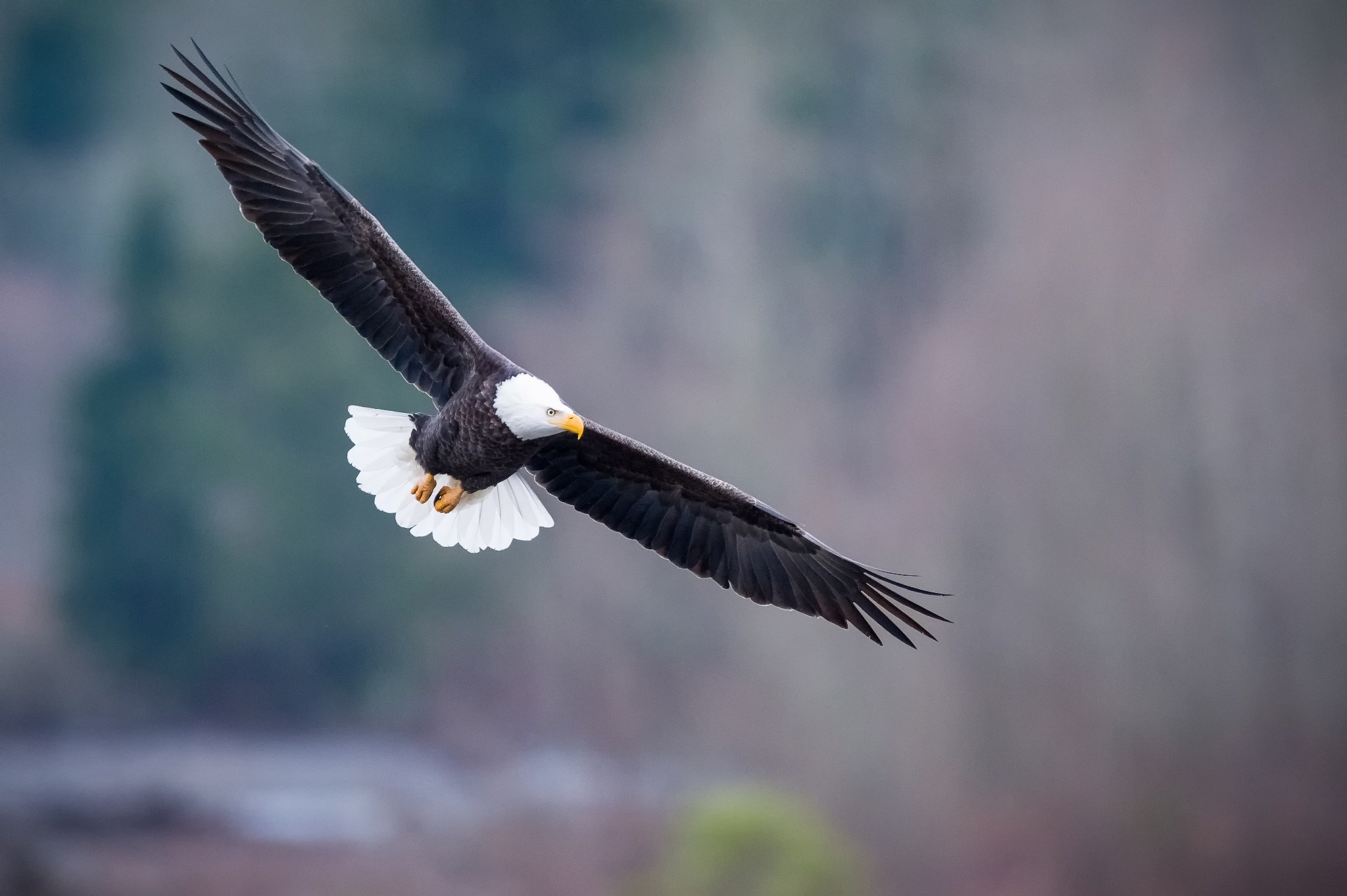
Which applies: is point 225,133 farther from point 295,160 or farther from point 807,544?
point 807,544

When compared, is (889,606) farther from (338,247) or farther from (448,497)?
(338,247)

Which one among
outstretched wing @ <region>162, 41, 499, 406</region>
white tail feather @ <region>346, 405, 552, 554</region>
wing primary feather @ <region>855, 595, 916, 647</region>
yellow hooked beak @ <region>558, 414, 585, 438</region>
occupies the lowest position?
wing primary feather @ <region>855, 595, 916, 647</region>

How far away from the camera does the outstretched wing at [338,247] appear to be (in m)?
4.59

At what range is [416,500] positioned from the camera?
5.15m

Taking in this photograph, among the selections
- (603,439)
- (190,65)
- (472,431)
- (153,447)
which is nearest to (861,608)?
(603,439)

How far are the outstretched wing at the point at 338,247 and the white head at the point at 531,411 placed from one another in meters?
0.29

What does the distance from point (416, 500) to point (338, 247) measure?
1018mm

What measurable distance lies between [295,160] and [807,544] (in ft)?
7.63

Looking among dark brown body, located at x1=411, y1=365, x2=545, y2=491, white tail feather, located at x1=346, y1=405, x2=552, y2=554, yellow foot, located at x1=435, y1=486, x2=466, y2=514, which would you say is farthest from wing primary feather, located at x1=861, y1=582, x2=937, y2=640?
yellow foot, located at x1=435, y1=486, x2=466, y2=514

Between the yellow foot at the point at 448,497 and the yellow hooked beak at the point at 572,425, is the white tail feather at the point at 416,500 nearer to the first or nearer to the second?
the yellow foot at the point at 448,497

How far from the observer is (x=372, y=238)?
183 inches

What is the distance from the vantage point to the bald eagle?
4.57 m

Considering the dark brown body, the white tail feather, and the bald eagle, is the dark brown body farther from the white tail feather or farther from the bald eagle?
the white tail feather

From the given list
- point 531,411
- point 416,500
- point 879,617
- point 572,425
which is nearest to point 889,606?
point 879,617
